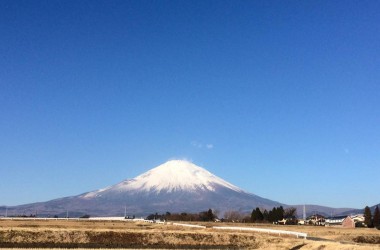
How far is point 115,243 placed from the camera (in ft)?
259

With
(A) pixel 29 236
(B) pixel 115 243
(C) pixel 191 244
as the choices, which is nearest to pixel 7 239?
(A) pixel 29 236

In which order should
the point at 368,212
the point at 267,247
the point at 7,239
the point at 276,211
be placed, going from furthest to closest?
the point at 276,211
the point at 368,212
the point at 7,239
the point at 267,247

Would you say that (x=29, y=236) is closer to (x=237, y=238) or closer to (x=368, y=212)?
(x=237, y=238)

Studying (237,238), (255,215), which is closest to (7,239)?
(237,238)

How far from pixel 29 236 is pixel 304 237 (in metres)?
42.9

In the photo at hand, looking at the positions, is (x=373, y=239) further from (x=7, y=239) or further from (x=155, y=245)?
(x=7, y=239)

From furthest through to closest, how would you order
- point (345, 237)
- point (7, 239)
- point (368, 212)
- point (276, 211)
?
point (276, 211) < point (368, 212) < point (345, 237) < point (7, 239)

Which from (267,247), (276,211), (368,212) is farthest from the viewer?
(276,211)

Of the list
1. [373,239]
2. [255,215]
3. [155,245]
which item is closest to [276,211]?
[255,215]

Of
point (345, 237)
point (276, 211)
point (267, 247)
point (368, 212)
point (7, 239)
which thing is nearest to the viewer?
point (267, 247)

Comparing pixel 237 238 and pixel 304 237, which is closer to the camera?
pixel 304 237

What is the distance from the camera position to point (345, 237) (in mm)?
82688

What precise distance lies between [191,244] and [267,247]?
45.4 feet

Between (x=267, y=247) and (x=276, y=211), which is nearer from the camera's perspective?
(x=267, y=247)
